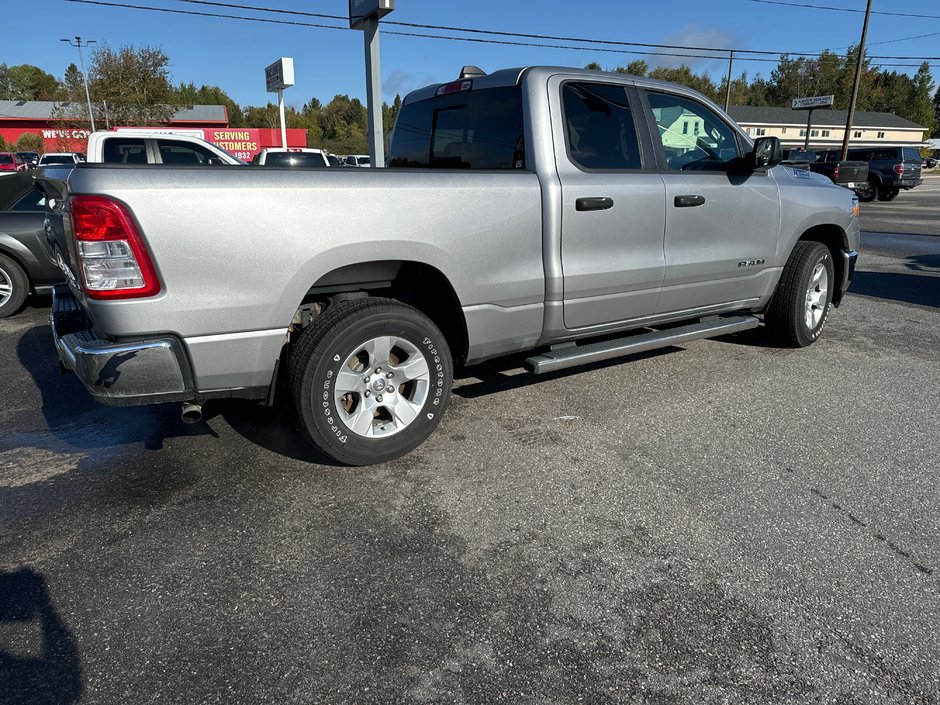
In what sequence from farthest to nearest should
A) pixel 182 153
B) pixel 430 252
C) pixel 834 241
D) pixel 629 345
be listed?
1. pixel 182 153
2. pixel 834 241
3. pixel 629 345
4. pixel 430 252

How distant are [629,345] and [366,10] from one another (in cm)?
756

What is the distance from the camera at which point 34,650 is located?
219 cm

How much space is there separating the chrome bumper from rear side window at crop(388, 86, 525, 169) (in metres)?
2.16

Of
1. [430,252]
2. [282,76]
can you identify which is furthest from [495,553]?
[282,76]

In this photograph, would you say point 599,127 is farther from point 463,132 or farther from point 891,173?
point 891,173

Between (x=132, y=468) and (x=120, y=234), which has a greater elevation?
(x=120, y=234)

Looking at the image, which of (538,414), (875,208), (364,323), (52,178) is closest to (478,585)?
(364,323)

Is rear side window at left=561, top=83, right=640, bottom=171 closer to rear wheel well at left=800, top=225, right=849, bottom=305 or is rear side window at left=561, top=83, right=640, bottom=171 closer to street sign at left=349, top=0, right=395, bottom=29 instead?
rear wheel well at left=800, top=225, right=849, bottom=305

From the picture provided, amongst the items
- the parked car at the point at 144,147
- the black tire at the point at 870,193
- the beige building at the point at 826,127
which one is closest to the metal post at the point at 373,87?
the parked car at the point at 144,147

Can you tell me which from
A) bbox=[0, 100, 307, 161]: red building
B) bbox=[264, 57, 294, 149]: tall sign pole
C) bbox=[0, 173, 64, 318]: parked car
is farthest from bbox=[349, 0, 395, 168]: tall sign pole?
bbox=[0, 100, 307, 161]: red building

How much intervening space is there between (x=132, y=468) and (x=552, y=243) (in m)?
2.57

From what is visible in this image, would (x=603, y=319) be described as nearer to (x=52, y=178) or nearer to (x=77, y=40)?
(x=52, y=178)

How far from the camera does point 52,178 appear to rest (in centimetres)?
328

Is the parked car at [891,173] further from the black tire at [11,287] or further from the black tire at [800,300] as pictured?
the black tire at [11,287]
